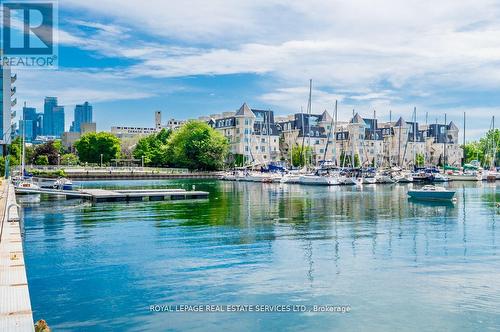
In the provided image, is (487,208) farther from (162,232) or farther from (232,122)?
(232,122)

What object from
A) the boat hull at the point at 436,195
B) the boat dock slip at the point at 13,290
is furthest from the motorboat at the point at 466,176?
the boat dock slip at the point at 13,290

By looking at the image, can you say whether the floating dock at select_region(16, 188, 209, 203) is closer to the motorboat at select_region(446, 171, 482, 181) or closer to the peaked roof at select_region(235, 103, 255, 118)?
the motorboat at select_region(446, 171, 482, 181)

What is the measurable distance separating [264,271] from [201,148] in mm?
111607

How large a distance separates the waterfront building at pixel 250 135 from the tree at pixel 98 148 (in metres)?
32.0

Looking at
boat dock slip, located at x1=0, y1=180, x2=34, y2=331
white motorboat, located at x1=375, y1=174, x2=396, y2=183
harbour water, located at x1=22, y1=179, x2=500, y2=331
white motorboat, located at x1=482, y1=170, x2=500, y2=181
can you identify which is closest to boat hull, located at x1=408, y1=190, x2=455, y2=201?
harbour water, located at x1=22, y1=179, x2=500, y2=331

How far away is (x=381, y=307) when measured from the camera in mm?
17031

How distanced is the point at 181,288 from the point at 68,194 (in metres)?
43.3

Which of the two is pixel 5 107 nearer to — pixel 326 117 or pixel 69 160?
pixel 69 160

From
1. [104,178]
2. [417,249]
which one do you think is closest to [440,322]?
[417,249]

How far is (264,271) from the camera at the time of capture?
21.5m

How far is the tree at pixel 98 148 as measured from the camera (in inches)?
6063

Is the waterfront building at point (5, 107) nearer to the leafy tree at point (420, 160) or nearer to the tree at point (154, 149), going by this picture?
the tree at point (154, 149)

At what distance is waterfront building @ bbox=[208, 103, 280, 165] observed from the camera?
14362 centimetres

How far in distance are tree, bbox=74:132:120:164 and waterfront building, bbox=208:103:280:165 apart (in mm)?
32042
